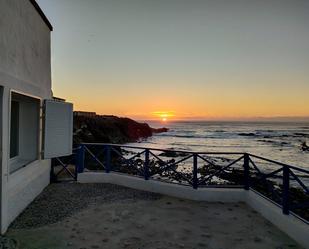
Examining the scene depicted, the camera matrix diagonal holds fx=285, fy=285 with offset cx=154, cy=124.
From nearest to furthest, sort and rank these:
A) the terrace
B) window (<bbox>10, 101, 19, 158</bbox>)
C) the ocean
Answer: the terrace → window (<bbox>10, 101, 19, 158</bbox>) → the ocean

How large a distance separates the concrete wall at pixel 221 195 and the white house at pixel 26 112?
1.72m

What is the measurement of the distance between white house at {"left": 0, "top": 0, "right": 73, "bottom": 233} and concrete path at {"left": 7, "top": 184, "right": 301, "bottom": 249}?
2.31 ft

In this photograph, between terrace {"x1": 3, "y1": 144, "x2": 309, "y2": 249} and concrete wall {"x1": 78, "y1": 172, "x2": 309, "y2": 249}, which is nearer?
terrace {"x1": 3, "y1": 144, "x2": 309, "y2": 249}

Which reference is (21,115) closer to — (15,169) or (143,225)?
(15,169)

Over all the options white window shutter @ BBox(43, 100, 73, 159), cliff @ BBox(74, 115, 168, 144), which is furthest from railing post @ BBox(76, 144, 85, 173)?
cliff @ BBox(74, 115, 168, 144)

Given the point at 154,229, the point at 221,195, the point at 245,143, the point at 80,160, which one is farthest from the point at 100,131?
the point at 154,229

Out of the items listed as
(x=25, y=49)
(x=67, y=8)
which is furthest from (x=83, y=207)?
(x=67, y=8)

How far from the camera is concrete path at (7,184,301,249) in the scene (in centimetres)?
427

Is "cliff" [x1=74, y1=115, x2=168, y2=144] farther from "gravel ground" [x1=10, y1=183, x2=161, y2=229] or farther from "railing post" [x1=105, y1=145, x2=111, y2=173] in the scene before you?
"gravel ground" [x1=10, y1=183, x2=161, y2=229]

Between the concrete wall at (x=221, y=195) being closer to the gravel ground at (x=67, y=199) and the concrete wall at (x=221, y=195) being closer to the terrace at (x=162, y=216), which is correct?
the terrace at (x=162, y=216)

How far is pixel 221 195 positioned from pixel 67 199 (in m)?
3.62

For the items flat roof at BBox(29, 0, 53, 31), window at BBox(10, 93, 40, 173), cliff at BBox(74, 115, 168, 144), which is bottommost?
cliff at BBox(74, 115, 168, 144)

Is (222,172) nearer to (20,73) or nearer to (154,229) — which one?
(154,229)

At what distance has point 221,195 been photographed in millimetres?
6695
